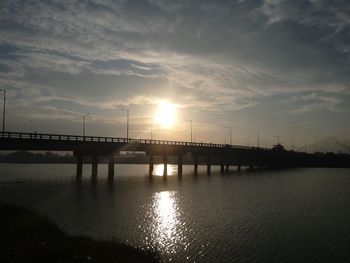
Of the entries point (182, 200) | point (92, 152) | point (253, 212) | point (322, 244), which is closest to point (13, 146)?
point (92, 152)

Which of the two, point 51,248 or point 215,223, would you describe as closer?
Answer: point 51,248

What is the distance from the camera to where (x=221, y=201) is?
52.6m

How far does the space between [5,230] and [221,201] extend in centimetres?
3275

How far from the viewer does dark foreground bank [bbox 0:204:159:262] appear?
1939 cm

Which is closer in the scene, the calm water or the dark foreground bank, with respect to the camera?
the dark foreground bank

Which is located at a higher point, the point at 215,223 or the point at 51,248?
the point at 51,248

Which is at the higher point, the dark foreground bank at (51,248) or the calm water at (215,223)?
the dark foreground bank at (51,248)

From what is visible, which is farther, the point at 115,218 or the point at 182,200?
the point at 182,200

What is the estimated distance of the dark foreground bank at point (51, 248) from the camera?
19391 mm

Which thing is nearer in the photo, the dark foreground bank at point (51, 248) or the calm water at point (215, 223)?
the dark foreground bank at point (51, 248)

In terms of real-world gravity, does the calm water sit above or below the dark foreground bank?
below

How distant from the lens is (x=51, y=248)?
21.2 metres

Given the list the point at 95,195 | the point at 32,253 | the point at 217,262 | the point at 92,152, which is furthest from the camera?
the point at 92,152

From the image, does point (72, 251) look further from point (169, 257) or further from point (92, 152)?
point (92, 152)
